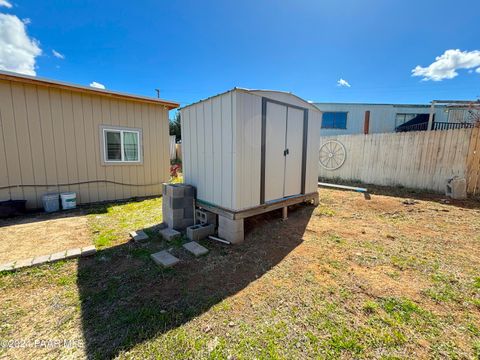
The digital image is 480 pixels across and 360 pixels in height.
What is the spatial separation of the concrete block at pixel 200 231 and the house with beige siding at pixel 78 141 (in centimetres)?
387

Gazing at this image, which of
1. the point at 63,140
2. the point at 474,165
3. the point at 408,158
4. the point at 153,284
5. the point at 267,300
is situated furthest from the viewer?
the point at 408,158

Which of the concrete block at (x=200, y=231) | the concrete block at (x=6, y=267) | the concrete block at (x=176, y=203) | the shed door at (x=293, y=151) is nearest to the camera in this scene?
the concrete block at (x=6, y=267)

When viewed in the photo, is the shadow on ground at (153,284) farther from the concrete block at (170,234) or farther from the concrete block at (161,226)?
the concrete block at (161,226)

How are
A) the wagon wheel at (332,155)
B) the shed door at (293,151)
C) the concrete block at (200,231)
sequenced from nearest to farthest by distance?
1. the concrete block at (200,231)
2. the shed door at (293,151)
3. the wagon wheel at (332,155)

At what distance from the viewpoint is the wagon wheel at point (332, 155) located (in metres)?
8.45

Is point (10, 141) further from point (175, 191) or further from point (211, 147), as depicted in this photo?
point (211, 147)

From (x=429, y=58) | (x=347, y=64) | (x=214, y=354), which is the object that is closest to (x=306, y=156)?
(x=214, y=354)

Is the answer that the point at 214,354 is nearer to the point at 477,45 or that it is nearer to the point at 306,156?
the point at 306,156

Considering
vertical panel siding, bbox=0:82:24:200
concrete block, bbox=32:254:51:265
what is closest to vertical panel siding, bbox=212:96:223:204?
concrete block, bbox=32:254:51:265

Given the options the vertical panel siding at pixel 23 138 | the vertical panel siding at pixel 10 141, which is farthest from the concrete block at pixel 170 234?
the vertical panel siding at pixel 10 141

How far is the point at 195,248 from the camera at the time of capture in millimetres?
2807

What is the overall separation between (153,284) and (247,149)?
2.08 metres

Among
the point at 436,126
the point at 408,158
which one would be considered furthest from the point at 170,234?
the point at 436,126

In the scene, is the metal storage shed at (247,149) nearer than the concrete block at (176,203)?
Yes
